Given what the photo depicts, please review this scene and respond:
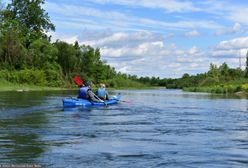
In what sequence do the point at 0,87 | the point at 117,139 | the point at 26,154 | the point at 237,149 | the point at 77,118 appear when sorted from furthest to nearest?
1. the point at 0,87
2. the point at 77,118
3. the point at 117,139
4. the point at 237,149
5. the point at 26,154

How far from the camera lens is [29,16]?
9600cm

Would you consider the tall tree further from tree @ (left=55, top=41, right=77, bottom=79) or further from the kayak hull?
the kayak hull

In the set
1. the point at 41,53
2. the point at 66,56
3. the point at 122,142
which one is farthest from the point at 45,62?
the point at 122,142

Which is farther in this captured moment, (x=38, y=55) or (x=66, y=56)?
(x=66, y=56)

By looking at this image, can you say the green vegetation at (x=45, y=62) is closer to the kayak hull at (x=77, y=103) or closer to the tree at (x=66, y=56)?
the tree at (x=66, y=56)

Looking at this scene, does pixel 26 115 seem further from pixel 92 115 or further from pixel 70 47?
pixel 70 47

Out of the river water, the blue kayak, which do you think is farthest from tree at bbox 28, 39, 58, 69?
the river water

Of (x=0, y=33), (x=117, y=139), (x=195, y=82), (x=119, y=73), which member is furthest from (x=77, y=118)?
(x=119, y=73)

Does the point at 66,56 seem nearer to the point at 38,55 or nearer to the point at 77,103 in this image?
the point at 38,55

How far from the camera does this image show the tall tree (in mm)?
94750

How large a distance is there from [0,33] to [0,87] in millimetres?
18044

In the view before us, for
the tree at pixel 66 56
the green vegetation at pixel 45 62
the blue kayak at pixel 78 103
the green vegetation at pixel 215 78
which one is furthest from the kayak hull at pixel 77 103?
the tree at pixel 66 56

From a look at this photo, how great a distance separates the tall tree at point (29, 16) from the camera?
94.8 meters

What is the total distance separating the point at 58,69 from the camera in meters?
98.5
